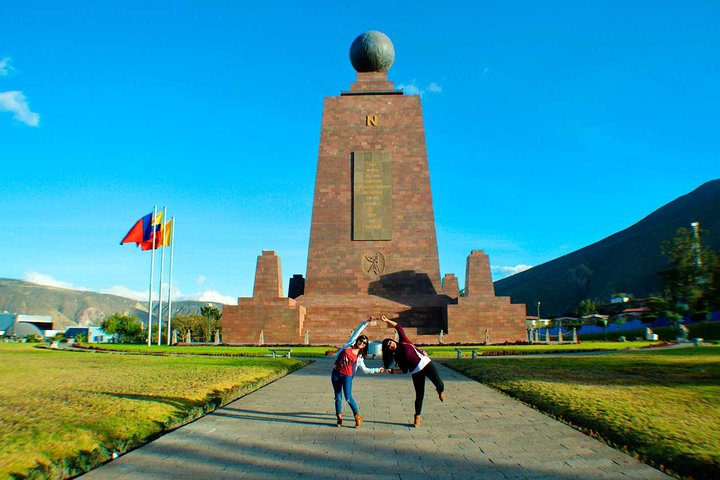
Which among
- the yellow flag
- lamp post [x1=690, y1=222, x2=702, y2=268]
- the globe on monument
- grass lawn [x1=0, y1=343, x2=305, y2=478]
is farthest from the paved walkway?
lamp post [x1=690, y1=222, x2=702, y2=268]

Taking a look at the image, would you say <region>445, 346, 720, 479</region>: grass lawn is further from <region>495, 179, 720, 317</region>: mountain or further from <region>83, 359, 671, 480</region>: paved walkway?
<region>495, 179, 720, 317</region>: mountain

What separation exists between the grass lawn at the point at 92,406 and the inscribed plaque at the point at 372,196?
19862 mm

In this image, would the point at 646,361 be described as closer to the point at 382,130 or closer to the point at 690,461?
the point at 690,461

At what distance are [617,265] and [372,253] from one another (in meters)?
115

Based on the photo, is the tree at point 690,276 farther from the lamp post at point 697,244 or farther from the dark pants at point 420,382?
the dark pants at point 420,382

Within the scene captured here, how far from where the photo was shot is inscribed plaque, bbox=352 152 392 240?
36312 millimetres

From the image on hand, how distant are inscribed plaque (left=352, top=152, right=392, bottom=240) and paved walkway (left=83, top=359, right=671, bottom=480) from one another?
85.0 ft

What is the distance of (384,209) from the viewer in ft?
120

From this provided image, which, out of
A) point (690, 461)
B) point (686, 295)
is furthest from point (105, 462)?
point (686, 295)

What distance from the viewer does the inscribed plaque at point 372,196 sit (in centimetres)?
3631

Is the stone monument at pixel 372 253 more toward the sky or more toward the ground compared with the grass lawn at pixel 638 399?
more toward the sky

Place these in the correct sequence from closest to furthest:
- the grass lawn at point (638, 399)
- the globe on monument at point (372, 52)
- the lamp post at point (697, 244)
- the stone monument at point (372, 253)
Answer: the grass lawn at point (638, 399) < the stone monument at point (372, 253) < the globe on monument at point (372, 52) < the lamp post at point (697, 244)

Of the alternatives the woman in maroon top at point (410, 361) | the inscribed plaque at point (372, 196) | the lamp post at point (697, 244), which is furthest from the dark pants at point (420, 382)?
the lamp post at point (697, 244)

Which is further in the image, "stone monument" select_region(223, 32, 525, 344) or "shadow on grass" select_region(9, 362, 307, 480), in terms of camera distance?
"stone monument" select_region(223, 32, 525, 344)
